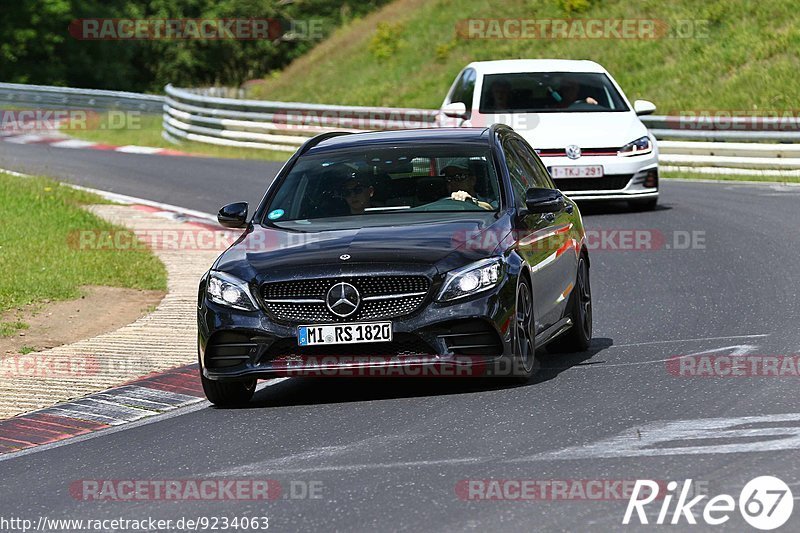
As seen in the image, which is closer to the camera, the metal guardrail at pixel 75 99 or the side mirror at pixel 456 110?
the side mirror at pixel 456 110

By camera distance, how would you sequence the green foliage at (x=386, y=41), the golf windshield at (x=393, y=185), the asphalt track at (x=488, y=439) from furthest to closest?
the green foliage at (x=386, y=41) → the golf windshield at (x=393, y=185) → the asphalt track at (x=488, y=439)

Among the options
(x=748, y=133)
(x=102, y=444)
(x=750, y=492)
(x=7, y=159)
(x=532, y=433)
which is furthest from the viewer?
(x=7, y=159)

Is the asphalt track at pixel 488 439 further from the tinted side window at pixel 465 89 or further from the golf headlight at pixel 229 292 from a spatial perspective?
the tinted side window at pixel 465 89

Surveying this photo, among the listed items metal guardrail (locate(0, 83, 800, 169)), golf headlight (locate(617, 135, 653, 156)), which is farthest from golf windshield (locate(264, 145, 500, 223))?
metal guardrail (locate(0, 83, 800, 169))

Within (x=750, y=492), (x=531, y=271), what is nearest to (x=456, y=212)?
(x=531, y=271)

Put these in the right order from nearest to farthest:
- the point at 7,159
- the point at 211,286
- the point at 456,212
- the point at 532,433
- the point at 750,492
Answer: the point at 750,492 → the point at 532,433 → the point at 211,286 → the point at 456,212 → the point at 7,159

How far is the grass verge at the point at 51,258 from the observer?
14.2 meters

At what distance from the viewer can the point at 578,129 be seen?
61.9 ft

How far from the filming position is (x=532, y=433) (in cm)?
782

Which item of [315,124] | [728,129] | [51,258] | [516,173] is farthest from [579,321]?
[315,124]

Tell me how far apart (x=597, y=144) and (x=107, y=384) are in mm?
9444

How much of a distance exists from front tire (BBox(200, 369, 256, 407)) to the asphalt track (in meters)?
0.09

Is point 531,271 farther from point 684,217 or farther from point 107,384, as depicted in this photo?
point 684,217

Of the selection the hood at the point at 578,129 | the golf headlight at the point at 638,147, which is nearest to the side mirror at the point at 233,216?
the hood at the point at 578,129
